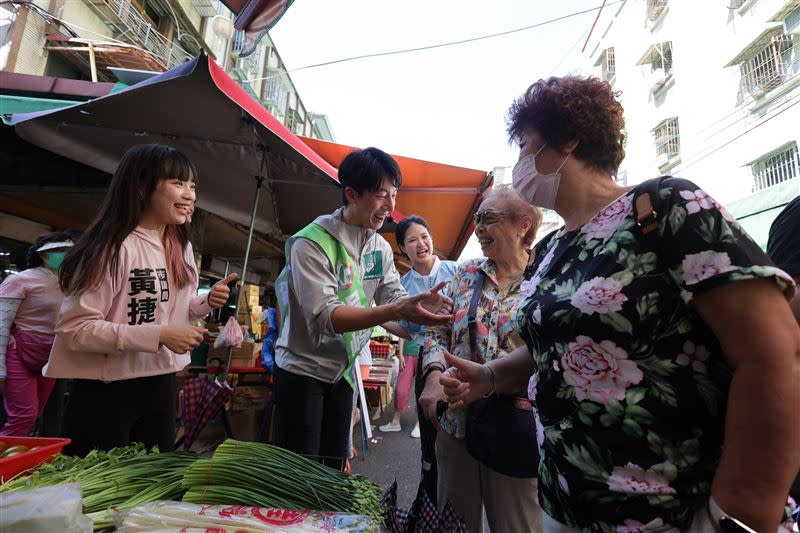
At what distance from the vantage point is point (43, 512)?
2.33ft

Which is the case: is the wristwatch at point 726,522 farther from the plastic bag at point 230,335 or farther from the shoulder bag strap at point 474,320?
the plastic bag at point 230,335

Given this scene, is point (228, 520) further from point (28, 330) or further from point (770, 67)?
point (770, 67)

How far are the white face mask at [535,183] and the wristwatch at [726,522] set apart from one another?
2.72 feet

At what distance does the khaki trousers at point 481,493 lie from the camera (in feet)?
5.16

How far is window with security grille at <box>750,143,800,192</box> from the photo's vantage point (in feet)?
35.5

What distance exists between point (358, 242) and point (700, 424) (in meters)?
1.59

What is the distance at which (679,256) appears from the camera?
756 mm

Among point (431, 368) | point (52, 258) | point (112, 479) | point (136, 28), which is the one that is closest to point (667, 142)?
point (431, 368)

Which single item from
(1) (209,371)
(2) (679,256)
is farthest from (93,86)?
(2) (679,256)

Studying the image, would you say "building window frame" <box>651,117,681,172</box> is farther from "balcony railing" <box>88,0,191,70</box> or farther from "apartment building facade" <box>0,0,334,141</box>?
"balcony railing" <box>88,0,191,70</box>

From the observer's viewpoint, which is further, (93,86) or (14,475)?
(93,86)

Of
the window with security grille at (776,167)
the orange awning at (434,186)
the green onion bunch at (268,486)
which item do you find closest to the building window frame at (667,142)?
the window with security grille at (776,167)

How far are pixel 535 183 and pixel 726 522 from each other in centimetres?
92

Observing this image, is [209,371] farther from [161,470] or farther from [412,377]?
[161,470]
